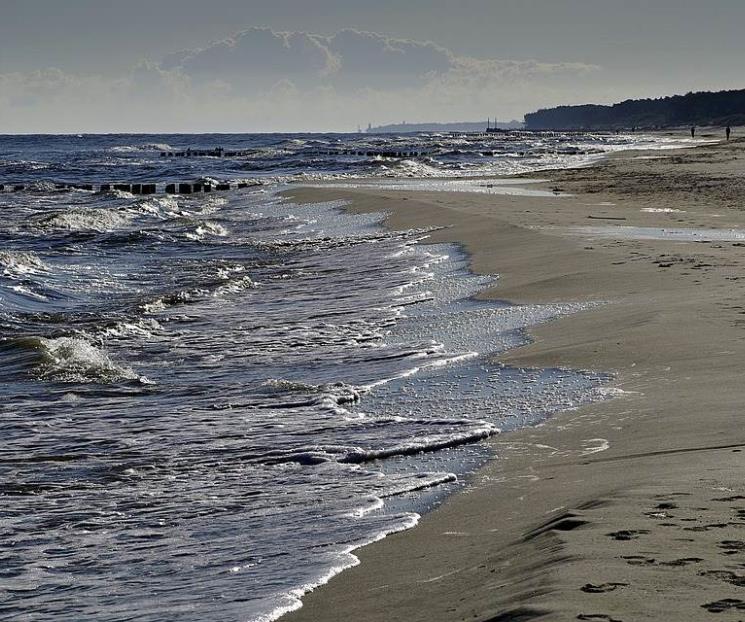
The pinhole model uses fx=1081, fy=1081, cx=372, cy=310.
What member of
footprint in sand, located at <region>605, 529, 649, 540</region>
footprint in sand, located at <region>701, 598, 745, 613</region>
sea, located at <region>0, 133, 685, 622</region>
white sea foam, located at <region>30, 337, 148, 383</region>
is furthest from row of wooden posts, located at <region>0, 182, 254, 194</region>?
footprint in sand, located at <region>701, 598, 745, 613</region>

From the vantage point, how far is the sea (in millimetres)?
4711

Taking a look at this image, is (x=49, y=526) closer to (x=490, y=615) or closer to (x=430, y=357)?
(x=490, y=615)

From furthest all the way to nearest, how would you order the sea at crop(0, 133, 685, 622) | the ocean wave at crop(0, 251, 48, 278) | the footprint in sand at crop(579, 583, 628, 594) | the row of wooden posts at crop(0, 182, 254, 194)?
the row of wooden posts at crop(0, 182, 254, 194), the ocean wave at crop(0, 251, 48, 278), the sea at crop(0, 133, 685, 622), the footprint in sand at crop(579, 583, 628, 594)

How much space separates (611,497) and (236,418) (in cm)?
342

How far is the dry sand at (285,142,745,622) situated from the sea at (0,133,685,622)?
278 mm

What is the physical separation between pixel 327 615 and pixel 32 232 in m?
22.9

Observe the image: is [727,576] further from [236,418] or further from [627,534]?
[236,418]

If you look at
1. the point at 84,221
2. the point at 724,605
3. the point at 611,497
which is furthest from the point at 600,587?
the point at 84,221

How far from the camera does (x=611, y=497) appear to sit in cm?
463

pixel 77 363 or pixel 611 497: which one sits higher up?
pixel 611 497

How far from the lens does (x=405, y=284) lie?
45.6 ft

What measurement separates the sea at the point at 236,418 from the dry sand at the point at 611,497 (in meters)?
0.28

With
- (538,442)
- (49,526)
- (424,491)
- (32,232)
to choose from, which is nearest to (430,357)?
(538,442)

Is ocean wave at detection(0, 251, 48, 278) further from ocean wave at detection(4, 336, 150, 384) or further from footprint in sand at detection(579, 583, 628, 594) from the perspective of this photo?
footprint in sand at detection(579, 583, 628, 594)
